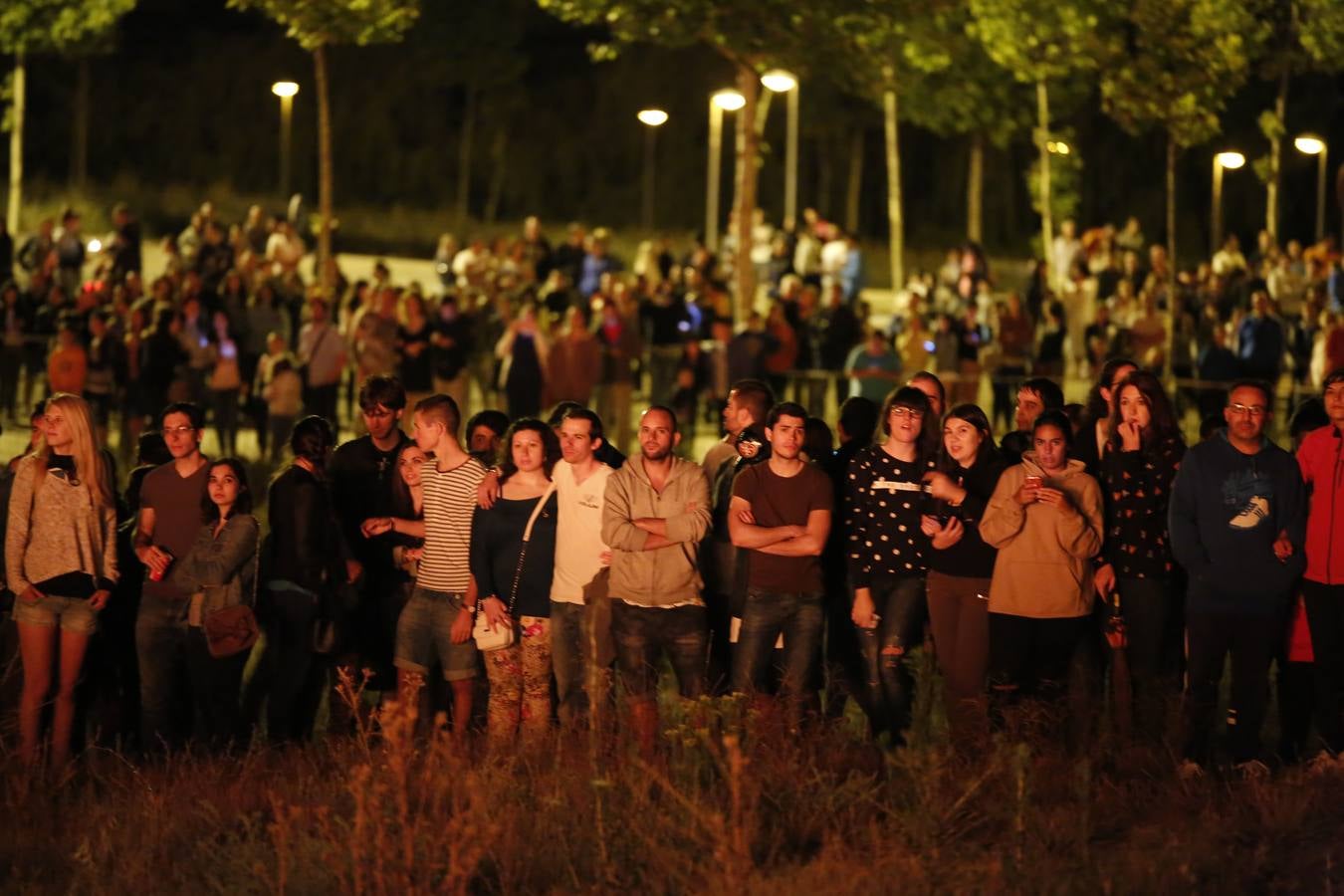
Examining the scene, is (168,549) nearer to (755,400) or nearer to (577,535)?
(577,535)

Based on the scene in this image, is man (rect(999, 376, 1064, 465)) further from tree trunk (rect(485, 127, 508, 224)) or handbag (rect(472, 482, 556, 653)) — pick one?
tree trunk (rect(485, 127, 508, 224))

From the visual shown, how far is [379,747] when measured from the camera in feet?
32.3

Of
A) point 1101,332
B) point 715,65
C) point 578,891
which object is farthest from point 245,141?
point 578,891

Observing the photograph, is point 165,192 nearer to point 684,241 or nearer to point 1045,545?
point 684,241

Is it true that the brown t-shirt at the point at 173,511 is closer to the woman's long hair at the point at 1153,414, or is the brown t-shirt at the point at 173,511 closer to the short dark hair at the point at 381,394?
the short dark hair at the point at 381,394

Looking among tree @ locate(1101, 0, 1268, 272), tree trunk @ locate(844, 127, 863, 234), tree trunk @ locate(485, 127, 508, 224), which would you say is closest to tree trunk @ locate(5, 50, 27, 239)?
tree trunk @ locate(485, 127, 508, 224)

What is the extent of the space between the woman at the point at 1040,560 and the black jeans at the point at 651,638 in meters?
1.41

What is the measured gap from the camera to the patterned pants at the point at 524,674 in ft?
35.7

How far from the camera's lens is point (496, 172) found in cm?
6250

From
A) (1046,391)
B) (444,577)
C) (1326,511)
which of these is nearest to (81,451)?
(444,577)

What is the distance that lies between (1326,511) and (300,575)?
4934mm

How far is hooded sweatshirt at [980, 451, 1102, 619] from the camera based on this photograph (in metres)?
10.4

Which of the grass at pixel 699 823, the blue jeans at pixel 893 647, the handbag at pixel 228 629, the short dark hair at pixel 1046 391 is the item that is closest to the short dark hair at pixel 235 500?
the handbag at pixel 228 629

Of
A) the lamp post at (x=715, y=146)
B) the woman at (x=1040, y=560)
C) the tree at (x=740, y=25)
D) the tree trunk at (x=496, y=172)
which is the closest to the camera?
the woman at (x=1040, y=560)
